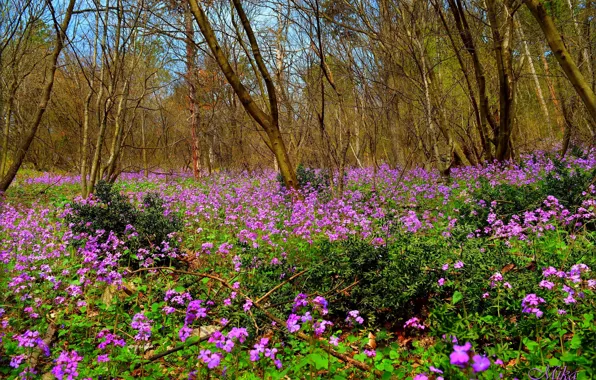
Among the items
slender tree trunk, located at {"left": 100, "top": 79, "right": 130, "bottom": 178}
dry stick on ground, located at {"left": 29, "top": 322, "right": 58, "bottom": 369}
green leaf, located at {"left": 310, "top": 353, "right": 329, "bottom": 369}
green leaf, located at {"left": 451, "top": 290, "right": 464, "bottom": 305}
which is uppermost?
slender tree trunk, located at {"left": 100, "top": 79, "right": 130, "bottom": 178}

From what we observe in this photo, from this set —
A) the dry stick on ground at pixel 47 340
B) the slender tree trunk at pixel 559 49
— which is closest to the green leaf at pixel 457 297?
the dry stick on ground at pixel 47 340


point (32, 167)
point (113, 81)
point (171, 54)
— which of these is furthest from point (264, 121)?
point (32, 167)

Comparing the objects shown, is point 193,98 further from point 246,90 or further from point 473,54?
point 473,54

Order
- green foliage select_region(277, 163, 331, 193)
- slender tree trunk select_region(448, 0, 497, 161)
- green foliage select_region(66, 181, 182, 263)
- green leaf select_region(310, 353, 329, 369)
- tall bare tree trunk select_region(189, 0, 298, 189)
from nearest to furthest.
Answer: green leaf select_region(310, 353, 329, 369) < green foliage select_region(66, 181, 182, 263) < tall bare tree trunk select_region(189, 0, 298, 189) < slender tree trunk select_region(448, 0, 497, 161) < green foliage select_region(277, 163, 331, 193)

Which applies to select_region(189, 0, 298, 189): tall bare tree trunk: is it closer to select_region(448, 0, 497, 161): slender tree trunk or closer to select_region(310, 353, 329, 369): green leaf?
select_region(448, 0, 497, 161): slender tree trunk

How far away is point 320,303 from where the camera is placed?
83.5 inches

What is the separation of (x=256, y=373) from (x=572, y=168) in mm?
6886

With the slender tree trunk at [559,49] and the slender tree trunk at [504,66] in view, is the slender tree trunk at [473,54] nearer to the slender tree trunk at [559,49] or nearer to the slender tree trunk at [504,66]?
the slender tree trunk at [504,66]

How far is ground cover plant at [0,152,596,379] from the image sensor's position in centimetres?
199

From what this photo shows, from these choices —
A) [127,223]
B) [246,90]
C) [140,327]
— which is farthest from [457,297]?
[246,90]

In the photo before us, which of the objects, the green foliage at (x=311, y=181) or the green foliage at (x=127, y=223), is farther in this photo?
the green foliage at (x=311, y=181)

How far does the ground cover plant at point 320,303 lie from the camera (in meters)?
1.99

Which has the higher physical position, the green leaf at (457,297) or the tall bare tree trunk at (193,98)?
the tall bare tree trunk at (193,98)

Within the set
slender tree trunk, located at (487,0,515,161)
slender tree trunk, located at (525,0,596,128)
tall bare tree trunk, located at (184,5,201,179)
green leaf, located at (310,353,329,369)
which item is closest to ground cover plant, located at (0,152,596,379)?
green leaf, located at (310,353,329,369)
